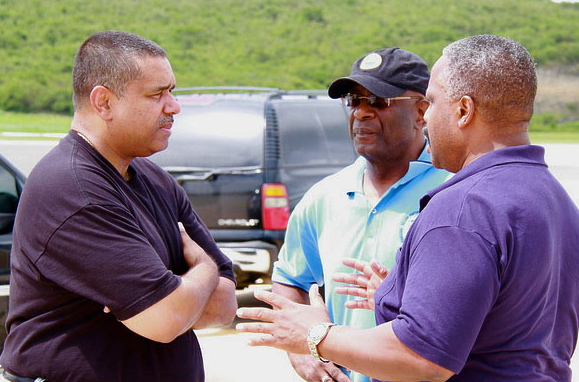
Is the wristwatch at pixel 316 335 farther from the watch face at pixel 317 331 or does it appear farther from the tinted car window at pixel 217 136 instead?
the tinted car window at pixel 217 136

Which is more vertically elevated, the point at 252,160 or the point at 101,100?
the point at 101,100

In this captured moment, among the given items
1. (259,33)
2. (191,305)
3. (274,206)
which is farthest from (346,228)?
(259,33)

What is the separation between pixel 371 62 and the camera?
3.07 meters

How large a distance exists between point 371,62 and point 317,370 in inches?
48.6

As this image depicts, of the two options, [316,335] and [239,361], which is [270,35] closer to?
[239,361]

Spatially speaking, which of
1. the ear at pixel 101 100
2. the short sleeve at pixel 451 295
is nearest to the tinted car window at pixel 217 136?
the ear at pixel 101 100

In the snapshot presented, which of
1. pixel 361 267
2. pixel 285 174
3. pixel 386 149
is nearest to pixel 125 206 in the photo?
pixel 361 267

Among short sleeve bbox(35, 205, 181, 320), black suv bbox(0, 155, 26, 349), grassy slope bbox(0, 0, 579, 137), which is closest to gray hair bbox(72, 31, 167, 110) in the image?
short sleeve bbox(35, 205, 181, 320)

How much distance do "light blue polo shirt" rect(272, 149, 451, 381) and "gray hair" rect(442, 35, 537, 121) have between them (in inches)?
33.0

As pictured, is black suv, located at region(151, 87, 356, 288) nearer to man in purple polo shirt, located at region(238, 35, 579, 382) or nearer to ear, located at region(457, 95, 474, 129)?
man in purple polo shirt, located at region(238, 35, 579, 382)

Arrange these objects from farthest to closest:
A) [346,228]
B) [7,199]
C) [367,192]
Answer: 1. [7,199]
2. [367,192]
3. [346,228]

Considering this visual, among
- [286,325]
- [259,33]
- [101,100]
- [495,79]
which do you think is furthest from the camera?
[259,33]

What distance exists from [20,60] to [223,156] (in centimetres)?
6537

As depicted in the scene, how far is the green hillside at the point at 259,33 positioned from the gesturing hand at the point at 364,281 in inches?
2259
